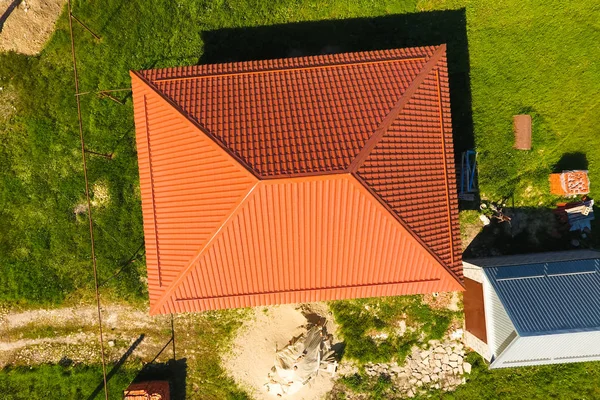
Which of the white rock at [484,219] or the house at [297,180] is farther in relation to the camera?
the white rock at [484,219]

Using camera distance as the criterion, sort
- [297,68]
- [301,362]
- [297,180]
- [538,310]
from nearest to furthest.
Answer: [297,180]
[297,68]
[538,310]
[301,362]

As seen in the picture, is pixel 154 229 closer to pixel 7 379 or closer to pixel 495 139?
pixel 7 379

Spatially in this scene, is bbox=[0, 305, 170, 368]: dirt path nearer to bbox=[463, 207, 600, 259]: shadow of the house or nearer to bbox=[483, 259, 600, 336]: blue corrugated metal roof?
bbox=[483, 259, 600, 336]: blue corrugated metal roof

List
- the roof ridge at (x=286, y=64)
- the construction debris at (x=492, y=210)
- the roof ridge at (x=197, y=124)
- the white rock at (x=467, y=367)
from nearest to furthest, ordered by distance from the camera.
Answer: the roof ridge at (x=197, y=124), the roof ridge at (x=286, y=64), the construction debris at (x=492, y=210), the white rock at (x=467, y=367)

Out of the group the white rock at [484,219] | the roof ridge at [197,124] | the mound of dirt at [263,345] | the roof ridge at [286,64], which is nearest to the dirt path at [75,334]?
the mound of dirt at [263,345]

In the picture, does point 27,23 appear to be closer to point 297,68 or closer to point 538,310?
point 297,68

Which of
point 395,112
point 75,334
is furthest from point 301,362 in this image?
point 395,112

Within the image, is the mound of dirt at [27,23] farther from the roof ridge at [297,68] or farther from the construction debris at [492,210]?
the construction debris at [492,210]
